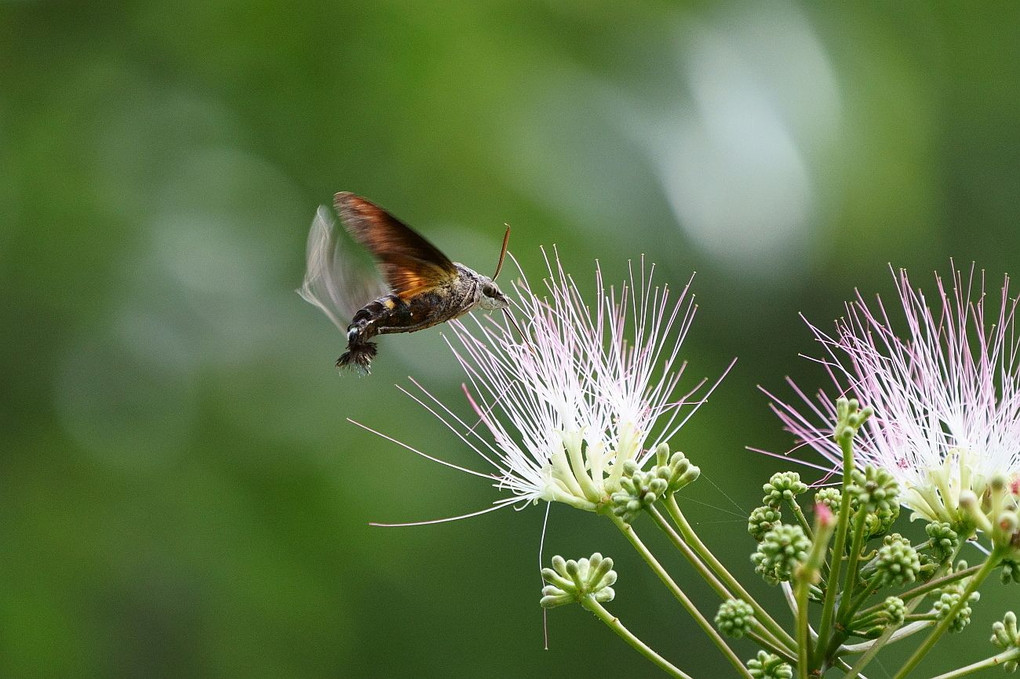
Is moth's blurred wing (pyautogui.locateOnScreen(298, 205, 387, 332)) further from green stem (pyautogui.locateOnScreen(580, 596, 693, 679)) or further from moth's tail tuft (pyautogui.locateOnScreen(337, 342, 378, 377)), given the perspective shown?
green stem (pyautogui.locateOnScreen(580, 596, 693, 679))

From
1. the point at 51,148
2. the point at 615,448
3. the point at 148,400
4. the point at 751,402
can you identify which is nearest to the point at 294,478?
the point at 148,400

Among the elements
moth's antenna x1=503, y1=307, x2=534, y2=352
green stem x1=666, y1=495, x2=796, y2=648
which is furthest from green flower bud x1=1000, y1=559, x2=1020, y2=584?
moth's antenna x1=503, y1=307, x2=534, y2=352

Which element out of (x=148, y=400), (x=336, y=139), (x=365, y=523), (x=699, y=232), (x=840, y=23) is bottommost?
(x=365, y=523)

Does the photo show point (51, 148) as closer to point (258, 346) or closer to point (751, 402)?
point (258, 346)

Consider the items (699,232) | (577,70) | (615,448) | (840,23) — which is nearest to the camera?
(615,448)

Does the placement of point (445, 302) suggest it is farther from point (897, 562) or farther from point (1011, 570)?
point (1011, 570)

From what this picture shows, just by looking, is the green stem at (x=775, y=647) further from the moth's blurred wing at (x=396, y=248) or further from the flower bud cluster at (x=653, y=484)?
the moth's blurred wing at (x=396, y=248)

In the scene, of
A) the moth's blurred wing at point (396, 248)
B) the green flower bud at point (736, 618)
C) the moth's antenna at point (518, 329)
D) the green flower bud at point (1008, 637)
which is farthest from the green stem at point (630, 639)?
the moth's blurred wing at point (396, 248)
